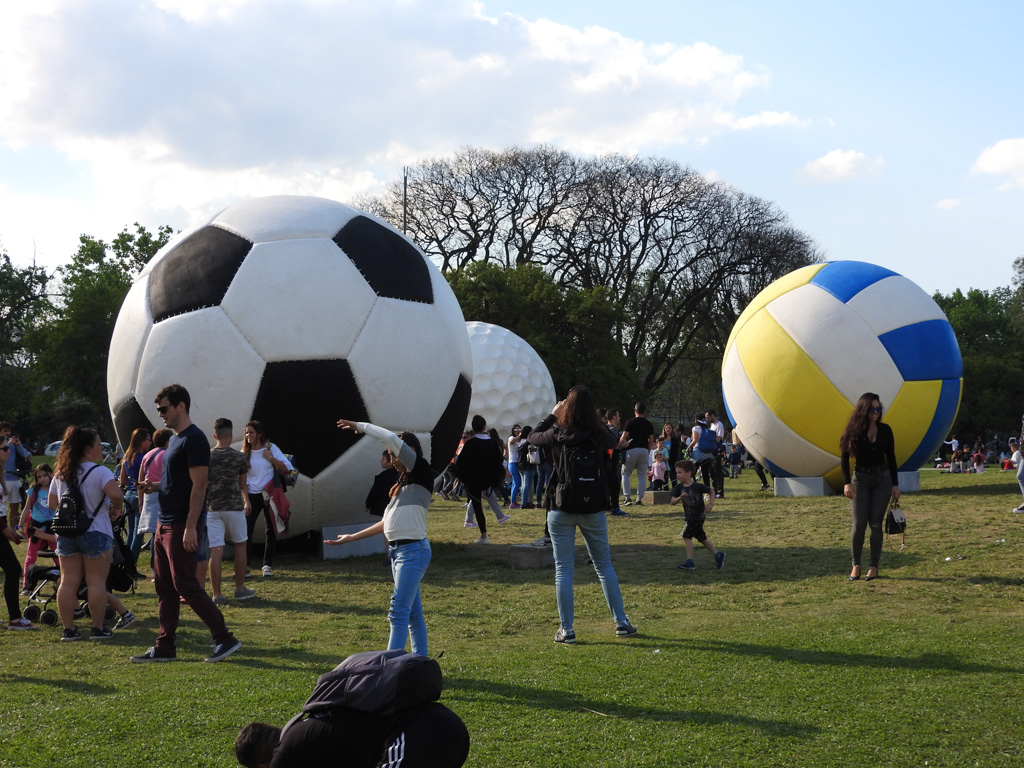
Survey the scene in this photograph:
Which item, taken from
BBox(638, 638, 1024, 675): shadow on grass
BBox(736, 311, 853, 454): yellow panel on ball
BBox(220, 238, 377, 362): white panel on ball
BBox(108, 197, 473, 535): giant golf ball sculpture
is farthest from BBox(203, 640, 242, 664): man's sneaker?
BBox(736, 311, 853, 454): yellow panel on ball

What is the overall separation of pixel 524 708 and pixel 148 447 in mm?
6497

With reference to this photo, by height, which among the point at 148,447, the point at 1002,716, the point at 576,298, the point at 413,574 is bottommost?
the point at 1002,716

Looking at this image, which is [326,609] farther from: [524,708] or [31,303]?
[31,303]

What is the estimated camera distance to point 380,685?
2764 millimetres

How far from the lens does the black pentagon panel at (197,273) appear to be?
9914 mm

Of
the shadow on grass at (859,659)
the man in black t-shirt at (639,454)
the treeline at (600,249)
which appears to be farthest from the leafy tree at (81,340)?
the shadow on grass at (859,659)

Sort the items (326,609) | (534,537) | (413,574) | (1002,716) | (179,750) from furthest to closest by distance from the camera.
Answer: (534,537) < (326,609) < (413,574) < (1002,716) < (179,750)

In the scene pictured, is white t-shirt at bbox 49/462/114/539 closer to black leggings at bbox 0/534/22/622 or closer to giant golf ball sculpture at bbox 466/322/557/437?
black leggings at bbox 0/534/22/622

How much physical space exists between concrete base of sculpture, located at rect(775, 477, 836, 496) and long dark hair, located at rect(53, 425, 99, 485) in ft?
42.6

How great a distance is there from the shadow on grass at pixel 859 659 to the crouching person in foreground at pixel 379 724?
11.9 ft

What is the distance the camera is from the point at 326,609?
803 cm

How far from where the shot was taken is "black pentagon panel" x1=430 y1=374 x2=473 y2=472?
10.8 m

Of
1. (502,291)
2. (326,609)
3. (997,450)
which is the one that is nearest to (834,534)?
(326,609)

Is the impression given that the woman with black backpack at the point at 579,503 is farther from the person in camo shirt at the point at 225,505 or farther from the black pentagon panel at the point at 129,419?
the black pentagon panel at the point at 129,419
